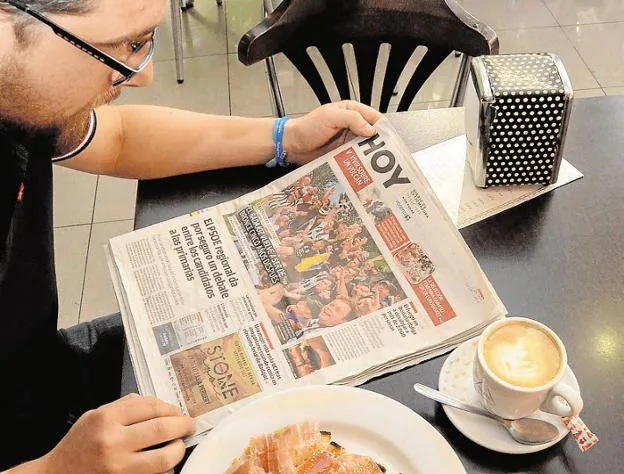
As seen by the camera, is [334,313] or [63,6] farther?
[334,313]

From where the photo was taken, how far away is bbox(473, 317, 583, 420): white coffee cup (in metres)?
0.62

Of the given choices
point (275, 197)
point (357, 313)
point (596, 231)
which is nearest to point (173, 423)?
point (357, 313)

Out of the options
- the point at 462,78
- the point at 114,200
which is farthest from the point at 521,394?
the point at 114,200

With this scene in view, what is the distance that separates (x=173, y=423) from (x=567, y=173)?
2.04ft

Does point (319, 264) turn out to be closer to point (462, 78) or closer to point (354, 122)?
point (354, 122)

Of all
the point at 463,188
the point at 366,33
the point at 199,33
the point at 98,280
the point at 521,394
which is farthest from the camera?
the point at 199,33

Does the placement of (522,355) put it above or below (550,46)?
above

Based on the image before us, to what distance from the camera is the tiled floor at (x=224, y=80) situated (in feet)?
6.10

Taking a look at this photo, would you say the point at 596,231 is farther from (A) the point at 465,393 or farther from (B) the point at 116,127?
(B) the point at 116,127

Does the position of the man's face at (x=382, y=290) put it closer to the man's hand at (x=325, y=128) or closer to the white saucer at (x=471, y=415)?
the white saucer at (x=471, y=415)

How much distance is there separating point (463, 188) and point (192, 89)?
5.36 ft

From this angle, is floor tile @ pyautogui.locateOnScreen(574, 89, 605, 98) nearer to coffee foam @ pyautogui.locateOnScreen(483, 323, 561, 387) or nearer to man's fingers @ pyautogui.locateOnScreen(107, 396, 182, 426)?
coffee foam @ pyautogui.locateOnScreen(483, 323, 561, 387)

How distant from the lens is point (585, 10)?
8.61ft

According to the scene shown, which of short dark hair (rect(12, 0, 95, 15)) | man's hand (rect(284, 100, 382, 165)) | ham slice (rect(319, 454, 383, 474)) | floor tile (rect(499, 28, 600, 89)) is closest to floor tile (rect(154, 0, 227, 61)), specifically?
floor tile (rect(499, 28, 600, 89))
